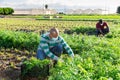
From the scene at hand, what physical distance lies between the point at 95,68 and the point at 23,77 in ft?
5.87

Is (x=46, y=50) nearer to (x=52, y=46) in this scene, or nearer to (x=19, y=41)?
(x=52, y=46)

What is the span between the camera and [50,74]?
9414 mm

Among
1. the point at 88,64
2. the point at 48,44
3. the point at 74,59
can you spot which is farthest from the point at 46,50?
the point at 88,64

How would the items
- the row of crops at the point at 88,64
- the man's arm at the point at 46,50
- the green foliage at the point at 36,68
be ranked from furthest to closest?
the man's arm at the point at 46,50, the green foliage at the point at 36,68, the row of crops at the point at 88,64

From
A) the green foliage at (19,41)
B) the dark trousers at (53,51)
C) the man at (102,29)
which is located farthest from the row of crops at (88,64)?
the man at (102,29)

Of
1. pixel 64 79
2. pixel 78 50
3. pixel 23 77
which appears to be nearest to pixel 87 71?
pixel 64 79

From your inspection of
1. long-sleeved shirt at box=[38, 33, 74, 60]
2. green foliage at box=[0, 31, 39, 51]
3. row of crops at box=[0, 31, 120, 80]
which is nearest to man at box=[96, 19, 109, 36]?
green foliage at box=[0, 31, 39, 51]

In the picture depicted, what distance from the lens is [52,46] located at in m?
10.9

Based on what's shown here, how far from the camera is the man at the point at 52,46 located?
10555 millimetres

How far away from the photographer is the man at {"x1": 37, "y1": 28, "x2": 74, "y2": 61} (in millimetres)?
10555

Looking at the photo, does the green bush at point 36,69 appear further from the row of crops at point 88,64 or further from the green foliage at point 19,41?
the green foliage at point 19,41

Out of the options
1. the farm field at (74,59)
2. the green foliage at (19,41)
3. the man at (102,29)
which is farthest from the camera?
the man at (102,29)

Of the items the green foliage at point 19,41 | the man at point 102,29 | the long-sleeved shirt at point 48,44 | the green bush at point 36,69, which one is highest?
the long-sleeved shirt at point 48,44

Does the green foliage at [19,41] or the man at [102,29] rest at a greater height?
the green foliage at [19,41]
